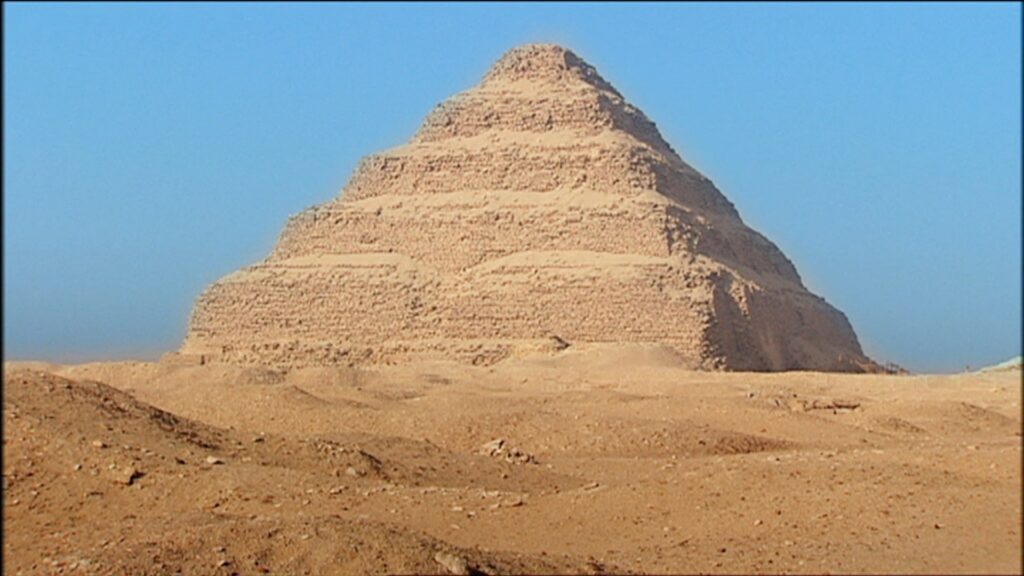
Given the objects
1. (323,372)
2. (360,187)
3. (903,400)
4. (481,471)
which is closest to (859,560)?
(481,471)

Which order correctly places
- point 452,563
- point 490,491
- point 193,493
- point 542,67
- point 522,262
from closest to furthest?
point 452,563, point 193,493, point 490,491, point 522,262, point 542,67

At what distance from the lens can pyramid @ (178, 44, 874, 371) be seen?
4394cm

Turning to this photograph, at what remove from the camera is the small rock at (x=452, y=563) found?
21.3ft

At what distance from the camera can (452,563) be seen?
6555 mm

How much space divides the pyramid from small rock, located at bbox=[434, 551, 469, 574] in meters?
33.7

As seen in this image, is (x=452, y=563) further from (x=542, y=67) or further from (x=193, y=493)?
(x=542, y=67)

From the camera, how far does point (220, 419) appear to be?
18.2m

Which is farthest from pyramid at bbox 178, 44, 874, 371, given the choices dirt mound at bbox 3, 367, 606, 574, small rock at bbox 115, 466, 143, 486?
small rock at bbox 115, 466, 143, 486

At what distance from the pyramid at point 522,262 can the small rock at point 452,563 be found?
3373 cm

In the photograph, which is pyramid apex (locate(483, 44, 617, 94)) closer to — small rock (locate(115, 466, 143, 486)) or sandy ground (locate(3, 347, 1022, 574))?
A: sandy ground (locate(3, 347, 1022, 574))

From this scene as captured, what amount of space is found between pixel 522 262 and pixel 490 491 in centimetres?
3670

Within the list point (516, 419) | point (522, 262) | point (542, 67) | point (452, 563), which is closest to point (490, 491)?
point (452, 563)

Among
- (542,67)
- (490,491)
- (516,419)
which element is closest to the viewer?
(490,491)

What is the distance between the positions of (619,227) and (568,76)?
12.0 meters
